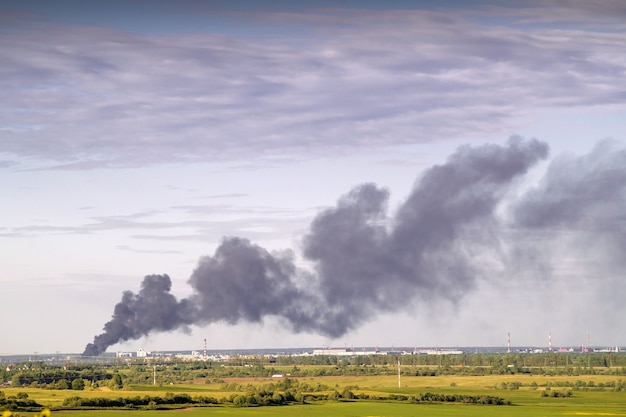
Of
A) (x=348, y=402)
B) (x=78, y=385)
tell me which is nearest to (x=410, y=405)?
(x=348, y=402)

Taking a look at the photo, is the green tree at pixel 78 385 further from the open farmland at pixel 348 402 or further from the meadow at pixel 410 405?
the meadow at pixel 410 405

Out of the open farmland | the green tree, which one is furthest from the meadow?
the green tree

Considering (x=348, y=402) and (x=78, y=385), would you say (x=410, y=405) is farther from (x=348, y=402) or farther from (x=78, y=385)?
(x=78, y=385)

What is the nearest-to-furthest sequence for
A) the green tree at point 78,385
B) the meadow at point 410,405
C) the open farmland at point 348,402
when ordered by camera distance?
the meadow at point 410,405 → the open farmland at point 348,402 → the green tree at point 78,385

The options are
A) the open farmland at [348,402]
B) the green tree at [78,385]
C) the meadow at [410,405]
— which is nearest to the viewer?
the meadow at [410,405]

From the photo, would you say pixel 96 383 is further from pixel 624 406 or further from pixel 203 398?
pixel 624 406

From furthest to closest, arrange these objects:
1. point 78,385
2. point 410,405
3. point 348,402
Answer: point 78,385 < point 348,402 < point 410,405

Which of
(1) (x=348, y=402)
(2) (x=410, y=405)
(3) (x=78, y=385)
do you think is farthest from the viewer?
(3) (x=78, y=385)

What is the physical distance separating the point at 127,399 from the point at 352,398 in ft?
132

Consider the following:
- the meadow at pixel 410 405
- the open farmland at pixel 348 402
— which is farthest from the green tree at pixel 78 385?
the meadow at pixel 410 405

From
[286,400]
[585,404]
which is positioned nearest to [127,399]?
[286,400]

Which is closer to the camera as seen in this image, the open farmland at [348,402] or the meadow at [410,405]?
the meadow at [410,405]

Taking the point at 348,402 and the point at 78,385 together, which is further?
the point at 78,385

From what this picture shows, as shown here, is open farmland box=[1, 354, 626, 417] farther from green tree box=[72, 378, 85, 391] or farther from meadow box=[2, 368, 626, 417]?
green tree box=[72, 378, 85, 391]
